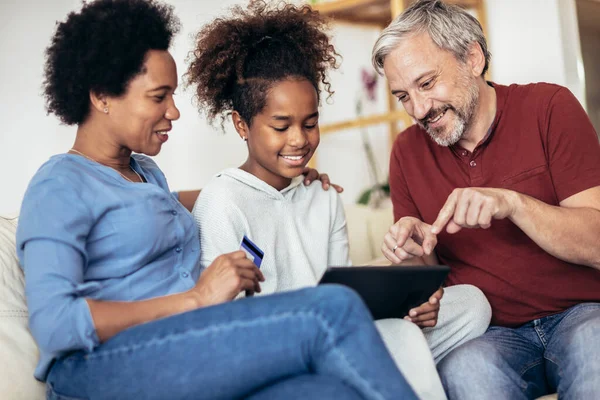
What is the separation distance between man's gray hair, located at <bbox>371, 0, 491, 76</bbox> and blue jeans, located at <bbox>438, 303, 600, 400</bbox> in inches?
26.0

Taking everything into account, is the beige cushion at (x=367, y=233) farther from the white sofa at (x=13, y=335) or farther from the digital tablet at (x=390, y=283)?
the white sofa at (x=13, y=335)

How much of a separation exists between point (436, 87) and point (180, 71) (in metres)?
1.67

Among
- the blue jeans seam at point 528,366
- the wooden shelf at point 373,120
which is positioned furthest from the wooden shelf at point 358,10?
the blue jeans seam at point 528,366

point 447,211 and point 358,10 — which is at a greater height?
point 358,10

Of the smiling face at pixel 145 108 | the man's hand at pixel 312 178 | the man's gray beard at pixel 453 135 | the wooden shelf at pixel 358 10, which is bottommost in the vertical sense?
the man's hand at pixel 312 178

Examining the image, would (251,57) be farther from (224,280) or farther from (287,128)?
(224,280)

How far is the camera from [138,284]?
1392mm

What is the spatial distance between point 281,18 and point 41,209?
0.85 meters

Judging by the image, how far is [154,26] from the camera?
1.51m

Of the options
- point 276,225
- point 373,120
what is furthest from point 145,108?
point 373,120

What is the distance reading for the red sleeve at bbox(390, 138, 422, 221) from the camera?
1893 mm

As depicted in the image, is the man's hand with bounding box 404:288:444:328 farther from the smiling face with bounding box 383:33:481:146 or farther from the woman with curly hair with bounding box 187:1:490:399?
the smiling face with bounding box 383:33:481:146

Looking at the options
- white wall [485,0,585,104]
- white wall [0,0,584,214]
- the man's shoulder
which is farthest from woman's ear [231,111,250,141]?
white wall [485,0,585,104]

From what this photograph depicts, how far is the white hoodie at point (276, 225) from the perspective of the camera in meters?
1.63
